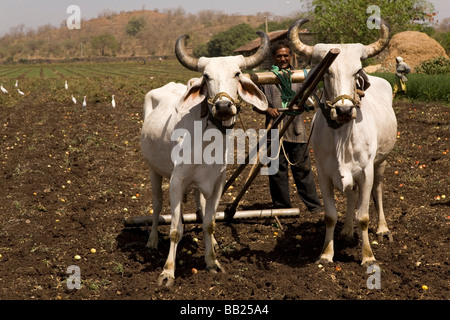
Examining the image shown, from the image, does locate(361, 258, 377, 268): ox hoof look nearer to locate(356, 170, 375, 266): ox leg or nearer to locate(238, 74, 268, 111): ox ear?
locate(356, 170, 375, 266): ox leg

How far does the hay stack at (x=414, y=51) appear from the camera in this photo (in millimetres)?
26312

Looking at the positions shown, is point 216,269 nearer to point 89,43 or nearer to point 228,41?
point 228,41

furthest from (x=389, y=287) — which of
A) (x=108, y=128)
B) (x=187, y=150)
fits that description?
(x=108, y=128)

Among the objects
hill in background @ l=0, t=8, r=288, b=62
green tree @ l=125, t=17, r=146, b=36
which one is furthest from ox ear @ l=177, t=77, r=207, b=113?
green tree @ l=125, t=17, r=146, b=36

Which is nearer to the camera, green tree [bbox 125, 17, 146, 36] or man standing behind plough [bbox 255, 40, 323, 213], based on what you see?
man standing behind plough [bbox 255, 40, 323, 213]

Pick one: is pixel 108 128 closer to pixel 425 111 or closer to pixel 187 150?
pixel 425 111

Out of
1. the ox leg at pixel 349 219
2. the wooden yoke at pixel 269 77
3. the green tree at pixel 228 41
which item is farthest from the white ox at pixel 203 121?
the green tree at pixel 228 41

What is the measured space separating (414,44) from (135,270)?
24.8 metres

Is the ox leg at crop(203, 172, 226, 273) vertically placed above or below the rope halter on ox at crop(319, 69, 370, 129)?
below

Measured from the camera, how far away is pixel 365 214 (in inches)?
217

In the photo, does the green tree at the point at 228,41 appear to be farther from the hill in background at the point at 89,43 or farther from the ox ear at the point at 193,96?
the ox ear at the point at 193,96

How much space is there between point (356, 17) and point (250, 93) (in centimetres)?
2765

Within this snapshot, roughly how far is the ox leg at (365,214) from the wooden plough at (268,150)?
947mm

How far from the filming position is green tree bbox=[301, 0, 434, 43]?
3089 cm
